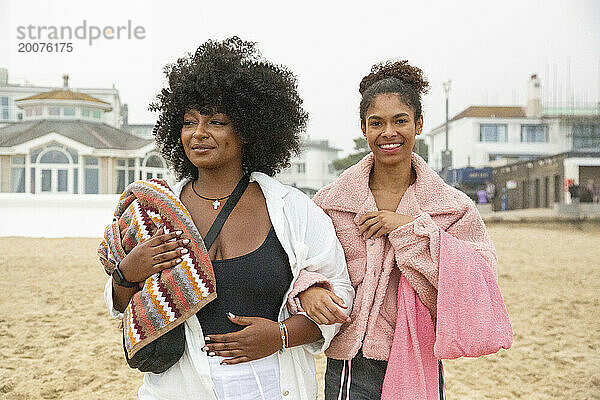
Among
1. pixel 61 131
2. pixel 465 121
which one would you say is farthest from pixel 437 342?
pixel 465 121

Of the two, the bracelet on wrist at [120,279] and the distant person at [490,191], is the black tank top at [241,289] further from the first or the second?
the distant person at [490,191]

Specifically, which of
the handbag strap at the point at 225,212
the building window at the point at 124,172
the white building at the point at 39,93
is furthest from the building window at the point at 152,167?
the handbag strap at the point at 225,212

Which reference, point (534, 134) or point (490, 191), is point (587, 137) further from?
point (490, 191)

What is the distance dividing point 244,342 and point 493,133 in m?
8.74

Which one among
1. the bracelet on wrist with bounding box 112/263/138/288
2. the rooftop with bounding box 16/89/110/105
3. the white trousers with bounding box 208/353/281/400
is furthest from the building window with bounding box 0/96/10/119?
the white trousers with bounding box 208/353/281/400

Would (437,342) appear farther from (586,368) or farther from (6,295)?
(6,295)

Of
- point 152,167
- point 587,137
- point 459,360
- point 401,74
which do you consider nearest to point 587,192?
point 587,137

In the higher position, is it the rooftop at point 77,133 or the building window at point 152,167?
the rooftop at point 77,133

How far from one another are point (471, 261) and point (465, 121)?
7.84 m

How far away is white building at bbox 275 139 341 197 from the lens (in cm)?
582

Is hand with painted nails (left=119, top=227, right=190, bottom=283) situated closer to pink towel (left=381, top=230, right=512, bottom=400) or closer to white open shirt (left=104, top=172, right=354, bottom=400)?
white open shirt (left=104, top=172, right=354, bottom=400)

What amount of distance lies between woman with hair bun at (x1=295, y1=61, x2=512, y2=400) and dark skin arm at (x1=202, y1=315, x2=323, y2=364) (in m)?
0.26

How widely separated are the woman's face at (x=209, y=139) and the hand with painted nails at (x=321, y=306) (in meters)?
0.35

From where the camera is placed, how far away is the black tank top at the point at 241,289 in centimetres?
122
